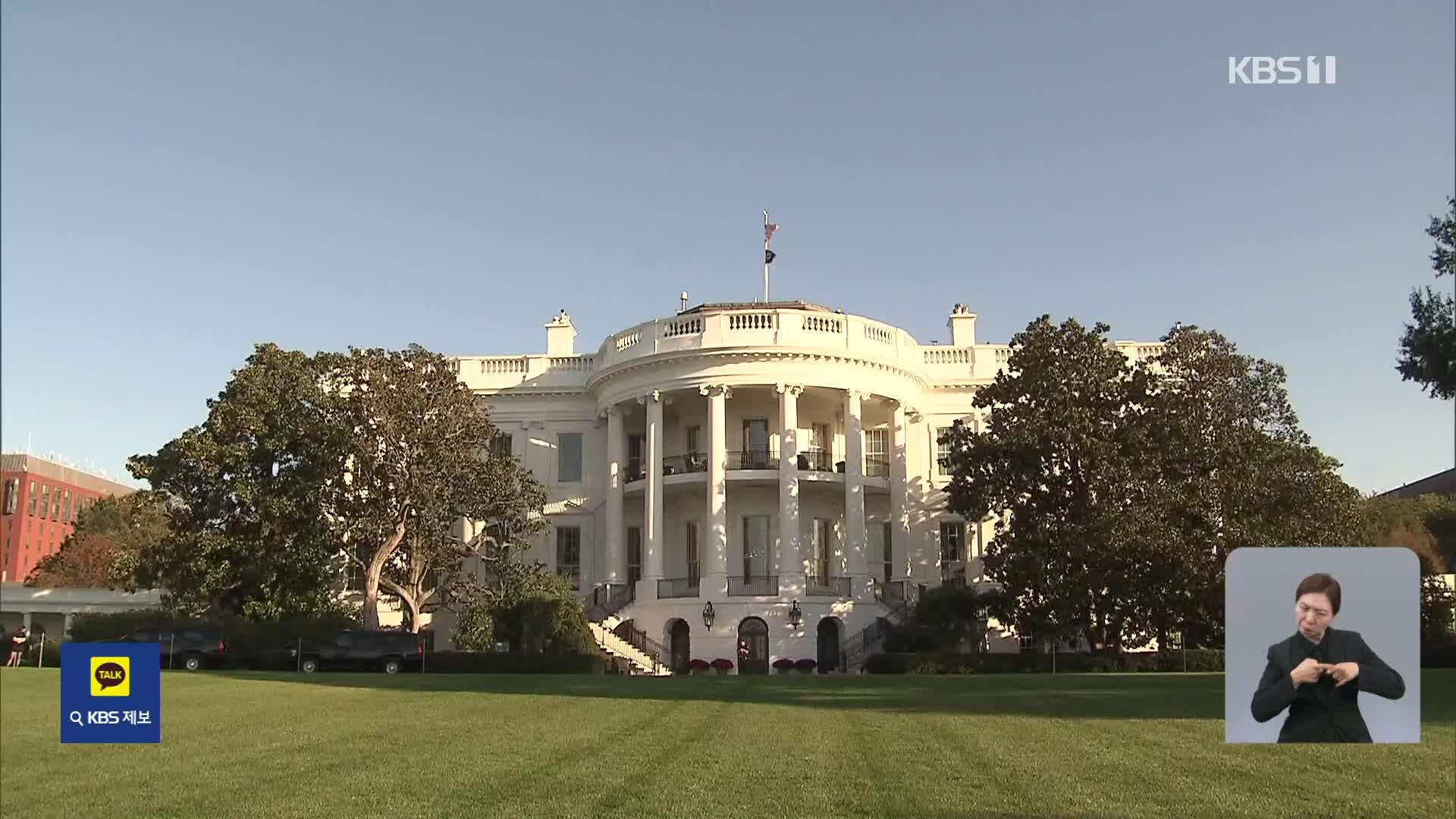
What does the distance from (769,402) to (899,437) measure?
4.42 meters

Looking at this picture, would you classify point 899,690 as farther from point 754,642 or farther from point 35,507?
point 35,507

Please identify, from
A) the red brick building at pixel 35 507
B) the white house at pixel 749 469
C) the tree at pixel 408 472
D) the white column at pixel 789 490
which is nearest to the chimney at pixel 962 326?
the white house at pixel 749 469

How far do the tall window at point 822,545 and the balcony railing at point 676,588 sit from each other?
415 cm

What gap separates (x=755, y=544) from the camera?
3872cm

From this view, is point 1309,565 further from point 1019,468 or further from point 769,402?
point 769,402

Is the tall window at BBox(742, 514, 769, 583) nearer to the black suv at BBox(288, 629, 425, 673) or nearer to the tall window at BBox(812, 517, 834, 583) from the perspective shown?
the tall window at BBox(812, 517, 834, 583)

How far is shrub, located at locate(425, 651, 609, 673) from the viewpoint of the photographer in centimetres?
3081

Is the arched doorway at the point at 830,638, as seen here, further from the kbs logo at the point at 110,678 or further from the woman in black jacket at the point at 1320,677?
the kbs logo at the point at 110,678

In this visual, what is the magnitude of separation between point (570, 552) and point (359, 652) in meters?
11.3

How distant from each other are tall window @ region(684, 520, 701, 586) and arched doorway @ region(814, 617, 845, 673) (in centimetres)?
513

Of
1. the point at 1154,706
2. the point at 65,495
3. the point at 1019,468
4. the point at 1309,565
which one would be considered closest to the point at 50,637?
the point at 65,495

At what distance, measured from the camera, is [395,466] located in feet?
111

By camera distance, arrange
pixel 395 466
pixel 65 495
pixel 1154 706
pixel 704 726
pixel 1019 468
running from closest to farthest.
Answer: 1. pixel 65 495
2. pixel 704 726
3. pixel 1154 706
4. pixel 1019 468
5. pixel 395 466

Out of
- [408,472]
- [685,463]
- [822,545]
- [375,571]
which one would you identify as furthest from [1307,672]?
[685,463]
